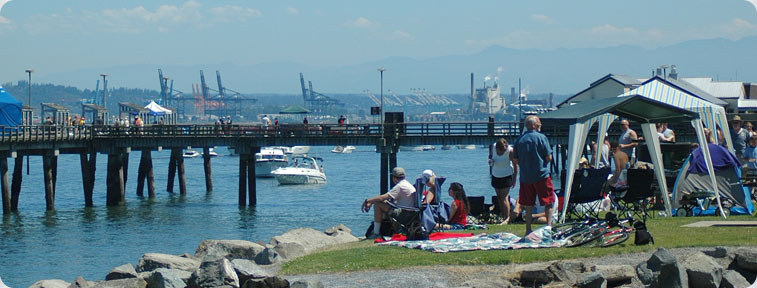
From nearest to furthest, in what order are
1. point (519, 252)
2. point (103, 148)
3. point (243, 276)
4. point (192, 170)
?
point (243, 276), point (519, 252), point (103, 148), point (192, 170)

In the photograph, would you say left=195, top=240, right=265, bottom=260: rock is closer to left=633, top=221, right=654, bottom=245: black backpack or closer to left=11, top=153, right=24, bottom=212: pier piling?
left=633, top=221, right=654, bottom=245: black backpack

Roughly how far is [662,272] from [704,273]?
492 mm

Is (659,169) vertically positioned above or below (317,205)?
above

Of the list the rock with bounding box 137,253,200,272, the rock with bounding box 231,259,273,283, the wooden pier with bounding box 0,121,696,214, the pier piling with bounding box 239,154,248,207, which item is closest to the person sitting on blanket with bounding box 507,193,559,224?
the rock with bounding box 137,253,200,272

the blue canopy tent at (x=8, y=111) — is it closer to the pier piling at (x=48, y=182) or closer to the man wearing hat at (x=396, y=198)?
the pier piling at (x=48, y=182)

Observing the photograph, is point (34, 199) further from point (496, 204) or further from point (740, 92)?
point (740, 92)

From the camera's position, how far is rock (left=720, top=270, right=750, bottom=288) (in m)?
12.6

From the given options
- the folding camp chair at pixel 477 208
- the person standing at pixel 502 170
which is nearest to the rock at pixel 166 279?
the person standing at pixel 502 170

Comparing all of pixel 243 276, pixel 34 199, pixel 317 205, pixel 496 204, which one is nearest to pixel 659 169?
pixel 496 204

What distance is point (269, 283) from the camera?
1287 cm

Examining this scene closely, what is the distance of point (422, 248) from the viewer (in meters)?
15.2

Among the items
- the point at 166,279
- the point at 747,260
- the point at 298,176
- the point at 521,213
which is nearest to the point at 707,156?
the point at 521,213

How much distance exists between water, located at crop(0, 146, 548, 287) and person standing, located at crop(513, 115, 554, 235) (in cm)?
1326

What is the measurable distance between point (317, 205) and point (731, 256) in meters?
37.1
